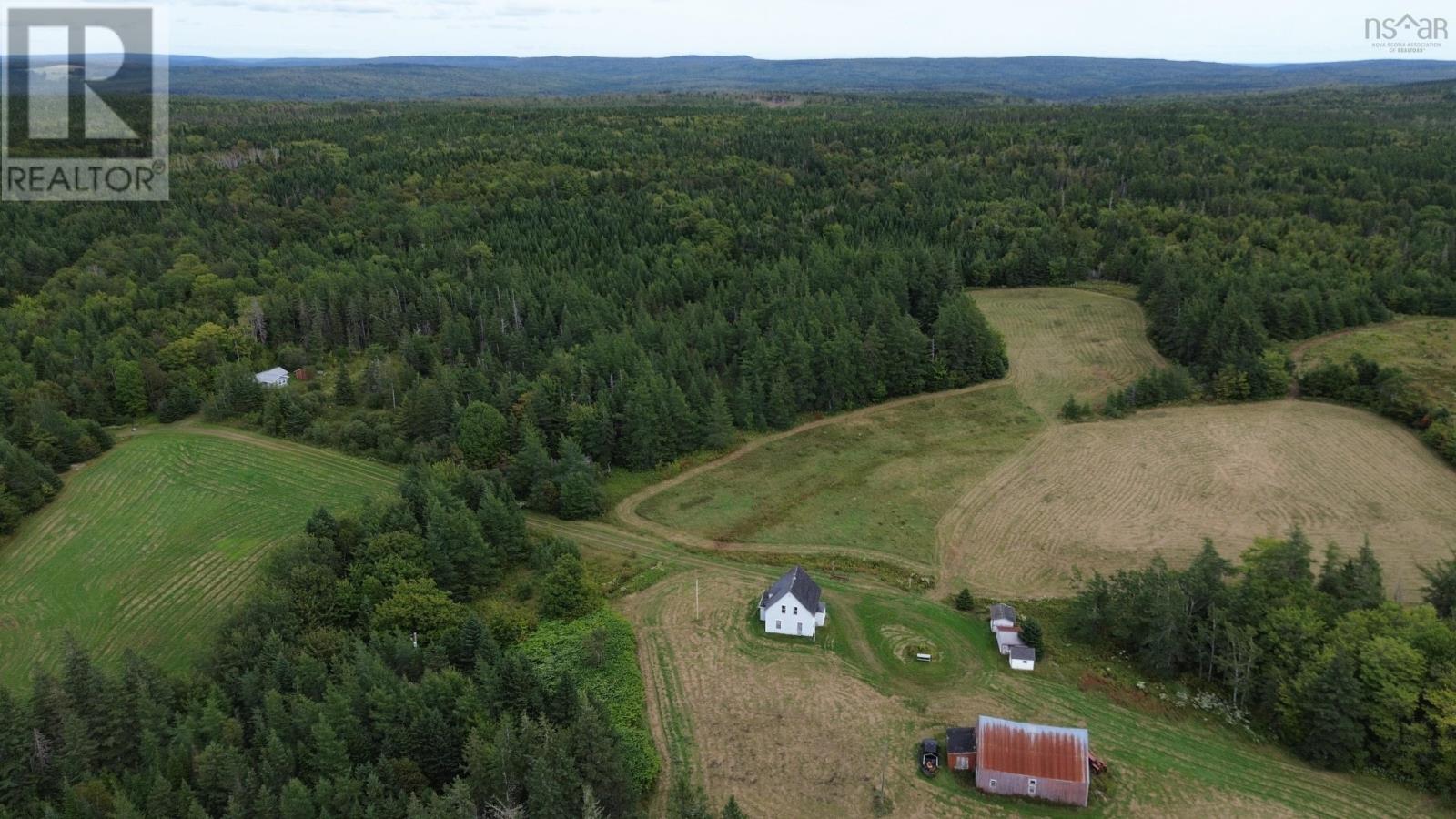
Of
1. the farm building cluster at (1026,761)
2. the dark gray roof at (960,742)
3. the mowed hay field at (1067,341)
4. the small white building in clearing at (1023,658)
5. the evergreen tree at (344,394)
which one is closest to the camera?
the farm building cluster at (1026,761)

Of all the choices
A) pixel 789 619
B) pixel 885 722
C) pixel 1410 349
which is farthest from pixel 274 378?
pixel 1410 349

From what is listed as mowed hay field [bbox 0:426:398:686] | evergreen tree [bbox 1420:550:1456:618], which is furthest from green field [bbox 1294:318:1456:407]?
mowed hay field [bbox 0:426:398:686]

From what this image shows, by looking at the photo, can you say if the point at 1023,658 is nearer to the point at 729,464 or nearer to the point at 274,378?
the point at 729,464

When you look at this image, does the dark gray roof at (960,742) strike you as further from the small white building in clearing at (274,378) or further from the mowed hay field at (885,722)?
→ the small white building in clearing at (274,378)

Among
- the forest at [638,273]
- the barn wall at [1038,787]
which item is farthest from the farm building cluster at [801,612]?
the forest at [638,273]

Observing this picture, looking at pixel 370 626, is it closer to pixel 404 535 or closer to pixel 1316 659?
pixel 404 535

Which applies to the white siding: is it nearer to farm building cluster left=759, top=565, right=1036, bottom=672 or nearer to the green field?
farm building cluster left=759, top=565, right=1036, bottom=672
